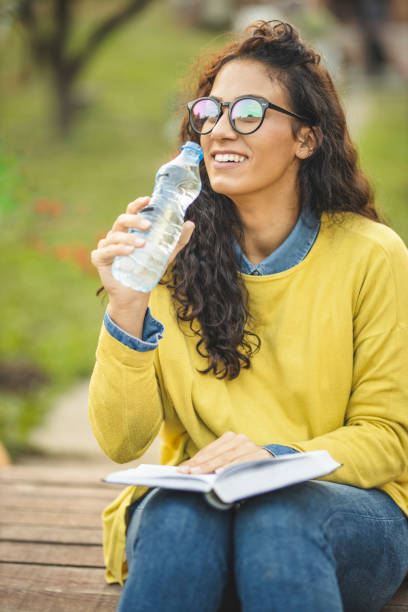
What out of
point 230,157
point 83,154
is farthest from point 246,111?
point 83,154

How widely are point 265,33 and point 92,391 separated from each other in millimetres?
1084

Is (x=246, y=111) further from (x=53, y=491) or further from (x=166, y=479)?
(x=53, y=491)

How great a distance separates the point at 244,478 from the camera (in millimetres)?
1551

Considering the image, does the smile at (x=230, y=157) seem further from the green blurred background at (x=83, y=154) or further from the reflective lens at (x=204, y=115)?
the green blurred background at (x=83, y=154)

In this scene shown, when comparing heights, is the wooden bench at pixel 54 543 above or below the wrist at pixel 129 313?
below

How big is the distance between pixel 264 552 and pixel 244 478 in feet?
0.51

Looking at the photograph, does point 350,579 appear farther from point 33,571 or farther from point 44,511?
point 44,511

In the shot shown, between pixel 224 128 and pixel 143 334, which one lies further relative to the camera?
pixel 224 128

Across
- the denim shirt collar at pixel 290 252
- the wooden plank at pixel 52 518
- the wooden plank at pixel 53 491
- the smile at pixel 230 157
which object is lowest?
the wooden plank at pixel 53 491

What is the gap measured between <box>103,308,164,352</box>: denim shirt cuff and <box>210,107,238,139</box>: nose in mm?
520

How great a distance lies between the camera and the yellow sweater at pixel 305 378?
1793 millimetres

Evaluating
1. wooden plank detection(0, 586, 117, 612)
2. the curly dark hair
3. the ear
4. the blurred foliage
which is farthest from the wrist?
the blurred foliage

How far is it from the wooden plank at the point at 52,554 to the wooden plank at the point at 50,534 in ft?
0.08

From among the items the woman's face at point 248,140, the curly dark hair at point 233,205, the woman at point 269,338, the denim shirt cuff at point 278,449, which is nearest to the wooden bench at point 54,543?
the woman at point 269,338
